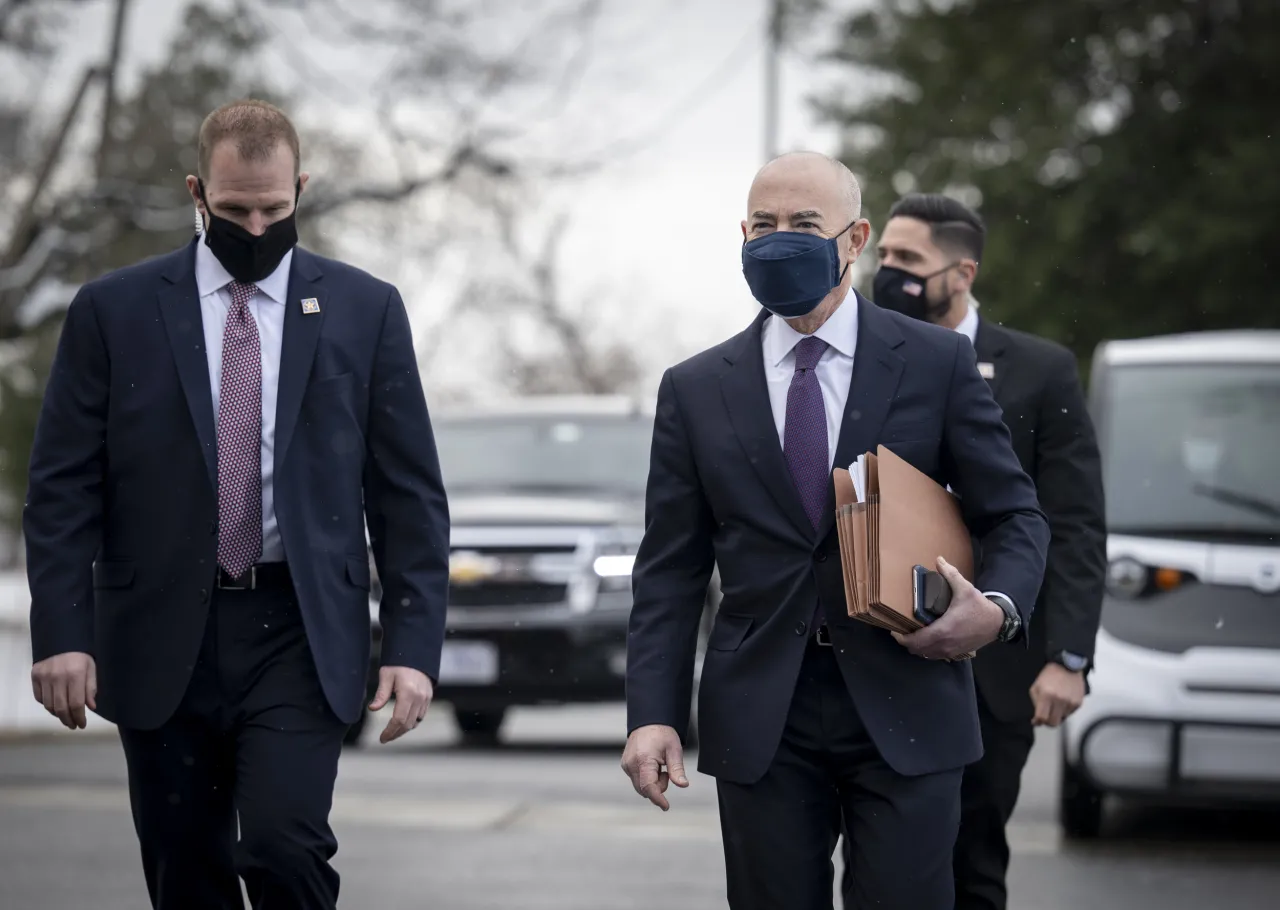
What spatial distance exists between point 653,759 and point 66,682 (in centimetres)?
122

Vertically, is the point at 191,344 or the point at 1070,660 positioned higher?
the point at 191,344

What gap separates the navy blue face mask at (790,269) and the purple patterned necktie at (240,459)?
3.58 ft

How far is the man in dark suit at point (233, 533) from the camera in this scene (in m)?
4.42

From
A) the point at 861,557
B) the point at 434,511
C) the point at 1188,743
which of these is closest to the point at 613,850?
the point at 1188,743

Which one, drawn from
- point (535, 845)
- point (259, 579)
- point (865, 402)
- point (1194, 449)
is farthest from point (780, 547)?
point (1194, 449)

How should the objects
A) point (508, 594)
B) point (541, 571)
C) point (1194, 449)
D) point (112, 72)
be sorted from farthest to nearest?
point (112, 72) → point (541, 571) → point (508, 594) → point (1194, 449)

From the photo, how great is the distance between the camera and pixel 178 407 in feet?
14.8

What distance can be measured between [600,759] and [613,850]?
11.9 ft

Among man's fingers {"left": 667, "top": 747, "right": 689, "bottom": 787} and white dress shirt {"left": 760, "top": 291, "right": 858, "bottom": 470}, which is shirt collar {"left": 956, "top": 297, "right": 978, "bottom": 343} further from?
man's fingers {"left": 667, "top": 747, "right": 689, "bottom": 787}

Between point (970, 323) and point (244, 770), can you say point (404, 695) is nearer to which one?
point (244, 770)

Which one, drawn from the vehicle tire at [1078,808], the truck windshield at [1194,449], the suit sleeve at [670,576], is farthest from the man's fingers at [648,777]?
the truck windshield at [1194,449]

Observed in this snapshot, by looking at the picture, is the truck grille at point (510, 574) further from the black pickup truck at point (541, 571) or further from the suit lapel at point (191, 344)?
the suit lapel at point (191, 344)

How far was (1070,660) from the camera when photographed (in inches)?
220

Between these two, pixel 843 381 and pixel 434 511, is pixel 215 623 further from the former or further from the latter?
pixel 843 381
